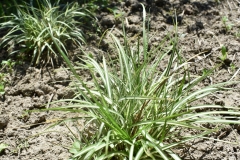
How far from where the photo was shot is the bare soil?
2.39 metres

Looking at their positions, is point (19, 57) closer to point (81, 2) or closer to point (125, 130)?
point (81, 2)

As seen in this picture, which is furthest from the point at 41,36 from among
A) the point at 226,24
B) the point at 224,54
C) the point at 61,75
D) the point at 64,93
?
the point at 226,24

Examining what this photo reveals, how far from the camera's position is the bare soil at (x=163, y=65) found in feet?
7.83

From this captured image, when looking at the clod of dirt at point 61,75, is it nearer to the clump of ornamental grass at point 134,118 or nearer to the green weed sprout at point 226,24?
the clump of ornamental grass at point 134,118

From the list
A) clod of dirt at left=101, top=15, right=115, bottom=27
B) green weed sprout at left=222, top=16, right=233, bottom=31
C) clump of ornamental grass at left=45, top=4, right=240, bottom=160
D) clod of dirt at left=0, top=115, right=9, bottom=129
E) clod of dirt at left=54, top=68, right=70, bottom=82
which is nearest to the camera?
clump of ornamental grass at left=45, top=4, right=240, bottom=160

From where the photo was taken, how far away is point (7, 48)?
10.8 feet

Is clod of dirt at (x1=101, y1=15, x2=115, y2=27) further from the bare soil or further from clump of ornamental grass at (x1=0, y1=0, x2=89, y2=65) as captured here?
clump of ornamental grass at (x1=0, y1=0, x2=89, y2=65)

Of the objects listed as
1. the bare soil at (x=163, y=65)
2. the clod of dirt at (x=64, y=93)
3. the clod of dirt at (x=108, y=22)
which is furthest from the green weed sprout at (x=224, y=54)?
the clod of dirt at (x=64, y=93)

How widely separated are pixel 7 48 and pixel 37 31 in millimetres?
378

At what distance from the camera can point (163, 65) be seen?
3.12m

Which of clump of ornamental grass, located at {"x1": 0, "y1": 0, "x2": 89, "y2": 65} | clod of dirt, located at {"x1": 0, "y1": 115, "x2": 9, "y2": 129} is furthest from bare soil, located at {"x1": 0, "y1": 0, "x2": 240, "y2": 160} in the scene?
clump of ornamental grass, located at {"x1": 0, "y1": 0, "x2": 89, "y2": 65}

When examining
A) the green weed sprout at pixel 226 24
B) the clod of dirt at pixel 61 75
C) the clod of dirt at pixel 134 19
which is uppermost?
the clod of dirt at pixel 134 19

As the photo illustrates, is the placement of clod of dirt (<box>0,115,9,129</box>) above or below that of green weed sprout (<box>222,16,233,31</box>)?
below

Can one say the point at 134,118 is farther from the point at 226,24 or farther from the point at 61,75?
the point at 226,24
